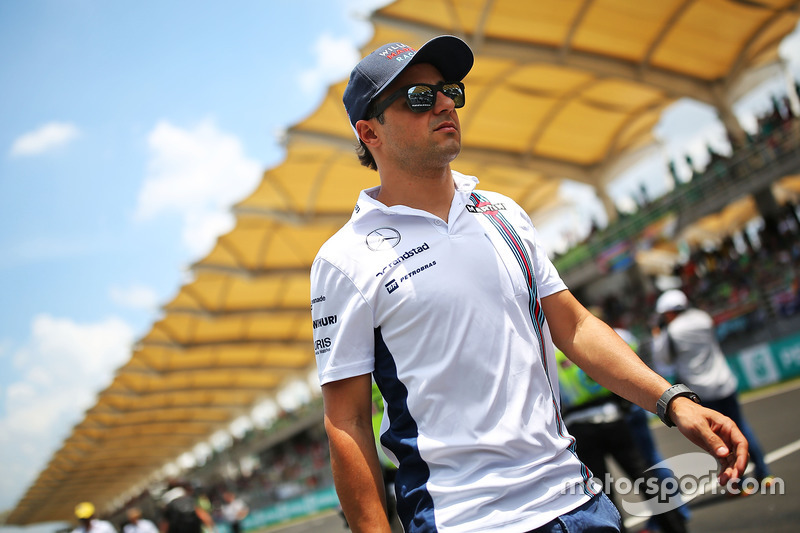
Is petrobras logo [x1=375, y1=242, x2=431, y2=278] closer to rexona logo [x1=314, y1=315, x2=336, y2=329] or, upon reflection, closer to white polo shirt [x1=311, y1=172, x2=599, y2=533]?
white polo shirt [x1=311, y1=172, x2=599, y2=533]

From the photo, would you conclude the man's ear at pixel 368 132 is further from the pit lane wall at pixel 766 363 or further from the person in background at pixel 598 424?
the pit lane wall at pixel 766 363


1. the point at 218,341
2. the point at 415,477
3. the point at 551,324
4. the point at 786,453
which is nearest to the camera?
the point at 415,477

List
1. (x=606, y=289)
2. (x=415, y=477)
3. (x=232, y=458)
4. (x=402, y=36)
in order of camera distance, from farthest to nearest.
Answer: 1. (x=232, y=458)
2. (x=606, y=289)
3. (x=402, y=36)
4. (x=415, y=477)

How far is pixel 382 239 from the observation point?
1921mm

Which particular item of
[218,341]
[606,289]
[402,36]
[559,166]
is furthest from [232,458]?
[402,36]

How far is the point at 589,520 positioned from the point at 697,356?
14.2 feet

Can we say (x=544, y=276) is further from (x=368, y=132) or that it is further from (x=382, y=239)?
(x=368, y=132)

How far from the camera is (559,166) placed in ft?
94.9

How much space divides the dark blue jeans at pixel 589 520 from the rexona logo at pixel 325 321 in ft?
2.33

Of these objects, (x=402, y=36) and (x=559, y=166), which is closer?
(x=402, y=36)

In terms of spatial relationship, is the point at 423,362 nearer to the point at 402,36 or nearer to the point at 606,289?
Answer: the point at 402,36

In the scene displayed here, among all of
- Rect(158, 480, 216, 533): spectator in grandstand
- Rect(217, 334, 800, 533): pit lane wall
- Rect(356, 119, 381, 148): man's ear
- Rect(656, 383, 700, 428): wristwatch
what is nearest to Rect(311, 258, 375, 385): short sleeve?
Rect(356, 119, 381, 148): man's ear

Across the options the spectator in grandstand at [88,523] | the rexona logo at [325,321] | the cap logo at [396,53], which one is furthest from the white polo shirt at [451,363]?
the spectator in grandstand at [88,523]

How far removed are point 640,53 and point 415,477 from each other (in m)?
22.3
